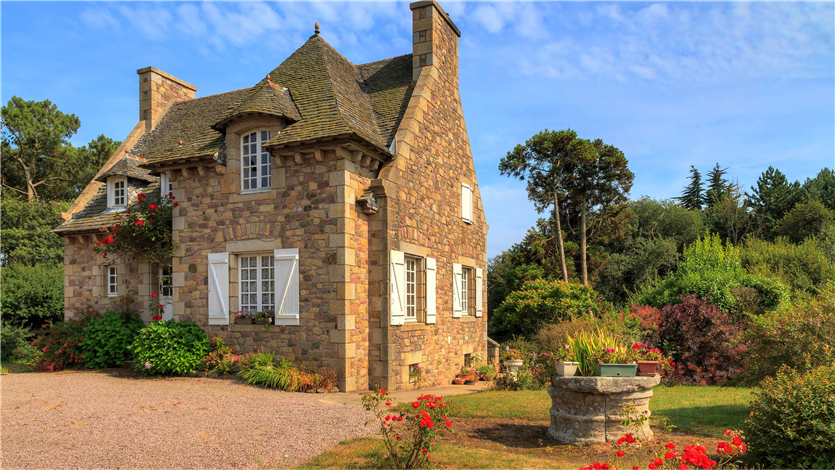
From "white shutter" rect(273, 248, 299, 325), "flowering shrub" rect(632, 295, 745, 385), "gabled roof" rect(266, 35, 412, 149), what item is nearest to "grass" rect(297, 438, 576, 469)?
"white shutter" rect(273, 248, 299, 325)

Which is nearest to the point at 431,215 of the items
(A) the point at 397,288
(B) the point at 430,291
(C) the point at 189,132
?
(B) the point at 430,291

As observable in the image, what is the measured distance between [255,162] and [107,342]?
20.0 ft

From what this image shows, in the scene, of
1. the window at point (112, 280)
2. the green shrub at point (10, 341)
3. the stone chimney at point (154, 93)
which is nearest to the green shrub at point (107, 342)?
the window at point (112, 280)

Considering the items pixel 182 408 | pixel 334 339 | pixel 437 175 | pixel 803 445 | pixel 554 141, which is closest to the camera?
pixel 803 445

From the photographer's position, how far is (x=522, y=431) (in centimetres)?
746

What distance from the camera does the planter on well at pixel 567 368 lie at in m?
6.78

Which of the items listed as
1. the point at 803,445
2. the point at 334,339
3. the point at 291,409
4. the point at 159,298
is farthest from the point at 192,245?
the point at 803,445

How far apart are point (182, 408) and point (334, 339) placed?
3038 mm

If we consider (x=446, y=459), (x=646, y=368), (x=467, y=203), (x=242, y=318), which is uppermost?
(x=467, y=203)

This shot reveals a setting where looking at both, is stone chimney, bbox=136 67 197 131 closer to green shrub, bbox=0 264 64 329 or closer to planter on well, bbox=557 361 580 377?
green shrub, bbox=0 264 64 329

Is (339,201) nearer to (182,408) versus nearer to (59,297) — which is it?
(182,408)

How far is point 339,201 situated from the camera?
35.4 feet

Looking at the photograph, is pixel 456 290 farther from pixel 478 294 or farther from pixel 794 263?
pixel 794 263

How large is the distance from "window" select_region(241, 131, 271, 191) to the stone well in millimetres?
7848
